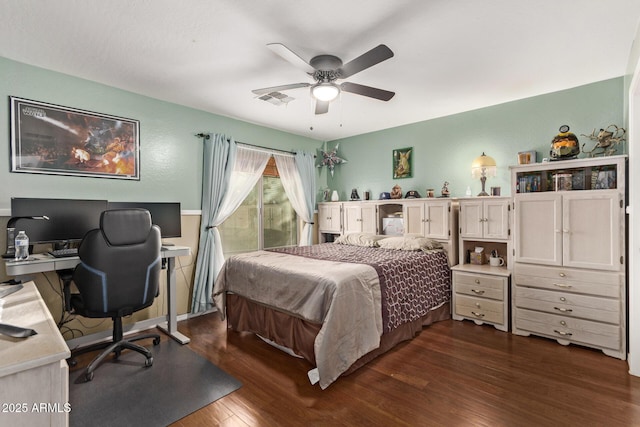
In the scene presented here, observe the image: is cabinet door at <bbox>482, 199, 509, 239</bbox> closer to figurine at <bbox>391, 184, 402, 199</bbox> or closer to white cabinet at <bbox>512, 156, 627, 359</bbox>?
white cabinet at <bbox>512, 156, 627, 359</bbox>

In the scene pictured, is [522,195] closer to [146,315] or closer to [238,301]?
[238,301]

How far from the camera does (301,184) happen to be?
522 cm

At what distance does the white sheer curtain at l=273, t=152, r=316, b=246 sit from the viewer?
199 inches

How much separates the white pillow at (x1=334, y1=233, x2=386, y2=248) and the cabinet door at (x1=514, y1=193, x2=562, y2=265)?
174cm

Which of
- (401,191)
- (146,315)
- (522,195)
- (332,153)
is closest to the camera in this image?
(522,195)

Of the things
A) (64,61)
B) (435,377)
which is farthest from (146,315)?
(435,377)

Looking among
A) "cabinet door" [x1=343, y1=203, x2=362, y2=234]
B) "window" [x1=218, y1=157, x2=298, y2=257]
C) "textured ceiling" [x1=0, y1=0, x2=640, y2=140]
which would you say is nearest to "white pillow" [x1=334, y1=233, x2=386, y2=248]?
"cabinet door" [x1=343, y1=203, x2=362, y2=234]

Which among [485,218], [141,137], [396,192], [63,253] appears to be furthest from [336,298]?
[141,137]

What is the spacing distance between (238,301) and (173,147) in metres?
2.06

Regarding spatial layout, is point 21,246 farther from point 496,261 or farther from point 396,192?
point 496,261

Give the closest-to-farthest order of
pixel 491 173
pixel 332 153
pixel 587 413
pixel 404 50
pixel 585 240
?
pixel 587 413 → pixel 404 50 → pixel 585 240 → pixel 491 173 → pixel 332 153

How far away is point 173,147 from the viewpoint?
3758 mm

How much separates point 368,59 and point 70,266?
2954 millimetres

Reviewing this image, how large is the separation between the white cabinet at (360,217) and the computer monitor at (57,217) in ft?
11.0
